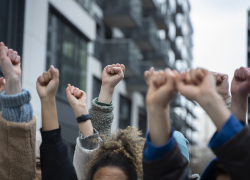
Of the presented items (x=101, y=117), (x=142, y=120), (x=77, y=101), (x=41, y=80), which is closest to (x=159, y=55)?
(x=142, y=120)

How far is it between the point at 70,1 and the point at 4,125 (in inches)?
403

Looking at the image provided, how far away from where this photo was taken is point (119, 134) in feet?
7.66

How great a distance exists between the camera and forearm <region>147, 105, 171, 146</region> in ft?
5.06

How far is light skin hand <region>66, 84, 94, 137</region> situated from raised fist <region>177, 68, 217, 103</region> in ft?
2.97

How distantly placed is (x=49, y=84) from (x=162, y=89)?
2.39 ft

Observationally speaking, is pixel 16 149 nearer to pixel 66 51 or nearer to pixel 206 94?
pixel 206 94

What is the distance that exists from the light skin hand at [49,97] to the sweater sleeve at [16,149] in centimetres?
11

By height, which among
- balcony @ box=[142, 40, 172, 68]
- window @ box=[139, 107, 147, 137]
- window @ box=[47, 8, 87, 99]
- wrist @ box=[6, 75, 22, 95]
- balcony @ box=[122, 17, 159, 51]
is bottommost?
window @ box=[139, 107, 147, 137]

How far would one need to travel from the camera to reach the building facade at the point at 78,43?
346 inches

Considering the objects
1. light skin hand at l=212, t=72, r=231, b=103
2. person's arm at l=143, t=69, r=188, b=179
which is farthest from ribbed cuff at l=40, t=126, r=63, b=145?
light skin hand at l=212, t=72, r=231, b=103

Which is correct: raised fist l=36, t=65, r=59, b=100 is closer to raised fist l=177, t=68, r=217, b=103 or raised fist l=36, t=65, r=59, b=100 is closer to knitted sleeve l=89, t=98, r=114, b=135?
knitted sleeve l=89, t=98, r=114, b=135

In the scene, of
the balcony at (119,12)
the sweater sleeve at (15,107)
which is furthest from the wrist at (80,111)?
the balcony at (119,12)

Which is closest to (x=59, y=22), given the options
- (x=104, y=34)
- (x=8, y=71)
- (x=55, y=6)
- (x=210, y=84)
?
(x=55, y=6)

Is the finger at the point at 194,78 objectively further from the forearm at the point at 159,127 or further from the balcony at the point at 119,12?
the balcony at the point at 119,12
